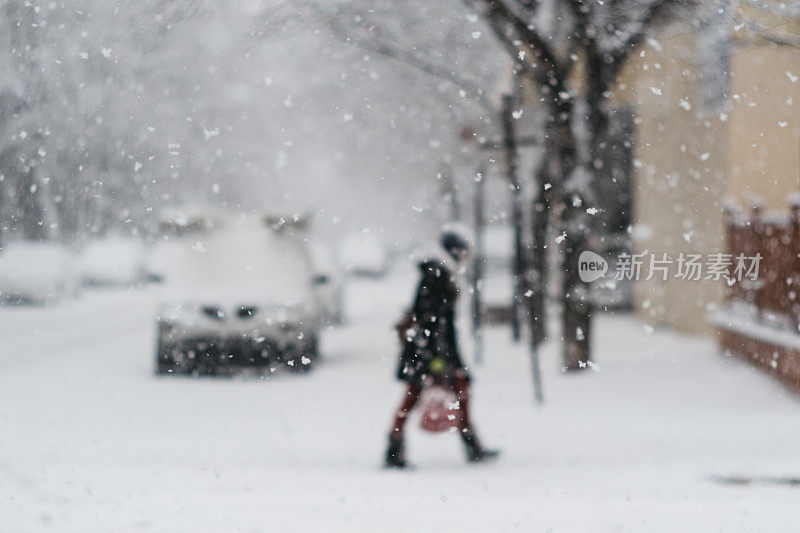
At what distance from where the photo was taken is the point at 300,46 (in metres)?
13.4

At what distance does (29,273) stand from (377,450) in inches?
675

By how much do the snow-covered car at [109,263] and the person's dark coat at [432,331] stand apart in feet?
86.8

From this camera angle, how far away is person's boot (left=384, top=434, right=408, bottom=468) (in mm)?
6832

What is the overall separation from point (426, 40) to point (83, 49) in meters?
5.01

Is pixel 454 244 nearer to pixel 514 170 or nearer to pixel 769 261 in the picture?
pixel 514 170

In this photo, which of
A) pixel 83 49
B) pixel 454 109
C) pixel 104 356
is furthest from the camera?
pixel 454 109

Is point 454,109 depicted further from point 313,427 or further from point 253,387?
point 313,427

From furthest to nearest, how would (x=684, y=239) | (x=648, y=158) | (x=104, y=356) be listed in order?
(x=648, y=158)
(x=684, y=239)
(x=104, y=356)

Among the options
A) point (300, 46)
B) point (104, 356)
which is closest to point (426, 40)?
point (300, 46)

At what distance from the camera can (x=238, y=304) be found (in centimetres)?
1214

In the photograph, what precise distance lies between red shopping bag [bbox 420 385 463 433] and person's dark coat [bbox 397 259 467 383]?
116 millimetres

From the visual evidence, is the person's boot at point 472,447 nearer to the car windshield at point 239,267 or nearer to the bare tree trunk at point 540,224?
the bare tree trunk at point 540,224

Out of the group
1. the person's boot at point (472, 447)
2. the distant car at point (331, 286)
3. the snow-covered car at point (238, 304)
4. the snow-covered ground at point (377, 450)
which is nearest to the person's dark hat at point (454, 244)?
the person's boot at point (472, 447)

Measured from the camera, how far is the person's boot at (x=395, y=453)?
6.83 meters
